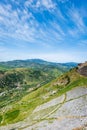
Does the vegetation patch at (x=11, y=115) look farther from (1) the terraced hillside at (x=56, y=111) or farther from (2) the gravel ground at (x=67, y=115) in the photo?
(2) the gravel ground at (x=67, y=115)

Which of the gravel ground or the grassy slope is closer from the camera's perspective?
the gravel ground

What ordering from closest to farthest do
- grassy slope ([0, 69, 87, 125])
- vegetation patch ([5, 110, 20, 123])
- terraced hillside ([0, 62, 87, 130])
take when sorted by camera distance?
terraced hillside ([0, 62, 87, 130]) < vegetation patch ([5, 110, 20, 123]) < grassy slope ([0, 69, 87, 125])

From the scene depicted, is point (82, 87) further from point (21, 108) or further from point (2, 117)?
point (2, 117)

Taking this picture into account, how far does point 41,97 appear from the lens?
533ft

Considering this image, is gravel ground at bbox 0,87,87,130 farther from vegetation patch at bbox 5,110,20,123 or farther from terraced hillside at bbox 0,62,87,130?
vegetation patch at bbox 5,110,20,123

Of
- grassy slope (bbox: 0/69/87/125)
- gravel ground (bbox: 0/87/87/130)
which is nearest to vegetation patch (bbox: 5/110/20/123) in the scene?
grassy slope (bbox: 0/69/87/125)

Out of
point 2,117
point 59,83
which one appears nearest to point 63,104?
point 2,117

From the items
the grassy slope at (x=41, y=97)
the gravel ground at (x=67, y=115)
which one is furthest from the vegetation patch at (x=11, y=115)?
the gravel ground at (x=67, y=115)

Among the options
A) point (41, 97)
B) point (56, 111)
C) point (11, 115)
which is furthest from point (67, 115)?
A: point (41, 97)

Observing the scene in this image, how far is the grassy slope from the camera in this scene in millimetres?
137450

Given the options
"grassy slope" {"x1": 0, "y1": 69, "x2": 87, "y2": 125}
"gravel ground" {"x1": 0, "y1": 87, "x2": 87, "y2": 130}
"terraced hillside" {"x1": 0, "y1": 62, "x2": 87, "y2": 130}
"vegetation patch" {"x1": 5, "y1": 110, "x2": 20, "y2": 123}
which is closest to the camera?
"gravel ground" {"x1": 0, "y1": 87, "x2": 87, "y2": 130}

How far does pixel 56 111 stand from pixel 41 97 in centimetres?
4950

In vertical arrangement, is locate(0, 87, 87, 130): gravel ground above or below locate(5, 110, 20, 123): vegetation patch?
above

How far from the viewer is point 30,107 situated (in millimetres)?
145125
